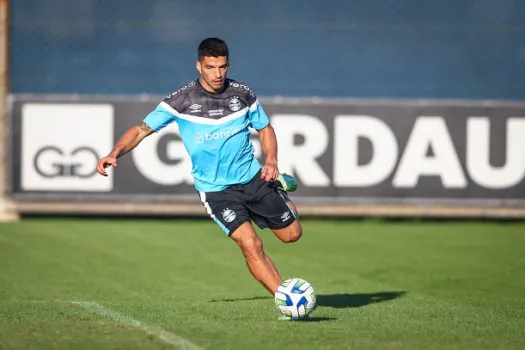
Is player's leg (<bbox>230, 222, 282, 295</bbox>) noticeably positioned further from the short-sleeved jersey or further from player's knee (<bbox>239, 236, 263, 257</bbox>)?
the short-sleeved jersey

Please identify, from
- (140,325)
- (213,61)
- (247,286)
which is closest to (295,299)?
(140,325)

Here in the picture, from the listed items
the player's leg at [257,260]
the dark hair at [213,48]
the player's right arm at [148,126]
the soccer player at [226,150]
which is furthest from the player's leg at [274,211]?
the dark hair at [213,48]

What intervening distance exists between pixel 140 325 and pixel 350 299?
10.4 ft

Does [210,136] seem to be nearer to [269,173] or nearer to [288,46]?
[269,173]

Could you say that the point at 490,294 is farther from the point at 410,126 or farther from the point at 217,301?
the point at 410,126

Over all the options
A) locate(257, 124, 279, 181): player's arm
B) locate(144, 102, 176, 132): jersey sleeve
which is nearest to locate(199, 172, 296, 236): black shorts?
locate(257, 124, 279, 181): player's arm

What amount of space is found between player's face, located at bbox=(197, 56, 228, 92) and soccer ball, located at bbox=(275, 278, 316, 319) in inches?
67.5

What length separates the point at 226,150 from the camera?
33.7 ft

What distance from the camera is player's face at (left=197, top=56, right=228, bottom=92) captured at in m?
10.0

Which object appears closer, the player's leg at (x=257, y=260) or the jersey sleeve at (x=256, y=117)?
the player's leg at (x=257, y=260)

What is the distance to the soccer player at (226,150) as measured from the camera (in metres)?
10.1

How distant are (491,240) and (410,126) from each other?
275cm

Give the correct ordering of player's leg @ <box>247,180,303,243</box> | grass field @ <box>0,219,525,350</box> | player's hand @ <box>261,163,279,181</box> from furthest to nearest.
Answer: player's leg @ <box>247,180,303,243</box> < player's hand @ <box>261,163,279,181</box> < grass field @ <box>0,219,525,350</box>

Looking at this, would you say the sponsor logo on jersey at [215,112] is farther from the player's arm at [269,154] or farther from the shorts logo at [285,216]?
the shorts logo at [285,216]
